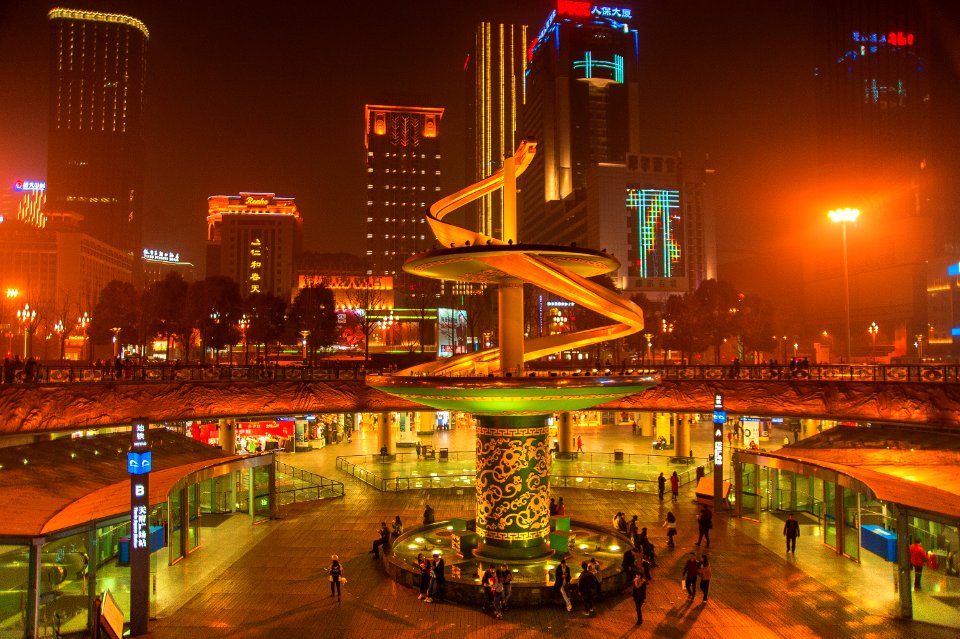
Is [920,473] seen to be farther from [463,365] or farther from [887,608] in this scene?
[463,365]

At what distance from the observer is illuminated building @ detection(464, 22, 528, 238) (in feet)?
599

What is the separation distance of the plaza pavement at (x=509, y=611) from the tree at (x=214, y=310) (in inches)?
1438

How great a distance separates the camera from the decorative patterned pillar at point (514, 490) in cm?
2030

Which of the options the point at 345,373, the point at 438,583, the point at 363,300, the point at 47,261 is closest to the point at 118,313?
the point at 345,373

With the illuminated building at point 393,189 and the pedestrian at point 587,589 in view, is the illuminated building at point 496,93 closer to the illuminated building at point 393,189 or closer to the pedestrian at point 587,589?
the illuminated building at point 393,189

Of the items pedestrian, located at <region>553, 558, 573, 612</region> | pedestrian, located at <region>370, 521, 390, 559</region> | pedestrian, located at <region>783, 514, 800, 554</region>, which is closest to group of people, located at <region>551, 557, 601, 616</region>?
pedestrian, located at <region>553, 558, 573, 612</region>

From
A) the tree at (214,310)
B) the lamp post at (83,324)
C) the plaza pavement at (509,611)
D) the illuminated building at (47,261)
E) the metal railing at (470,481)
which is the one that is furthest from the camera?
the illuminated building at (47,261)

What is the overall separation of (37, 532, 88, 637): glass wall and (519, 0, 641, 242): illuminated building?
114036 mm

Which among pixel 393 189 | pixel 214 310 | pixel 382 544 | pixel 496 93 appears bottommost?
pixel 382 544

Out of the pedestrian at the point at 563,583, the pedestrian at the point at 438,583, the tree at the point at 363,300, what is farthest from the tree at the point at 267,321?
the pedestrian at the point at 563,583

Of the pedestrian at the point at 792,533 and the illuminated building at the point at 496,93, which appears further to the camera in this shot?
the illuminated building at the point at 496,93

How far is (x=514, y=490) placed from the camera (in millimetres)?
20422

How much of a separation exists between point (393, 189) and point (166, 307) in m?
87.4

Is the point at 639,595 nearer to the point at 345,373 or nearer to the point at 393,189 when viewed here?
the point at 345,373
